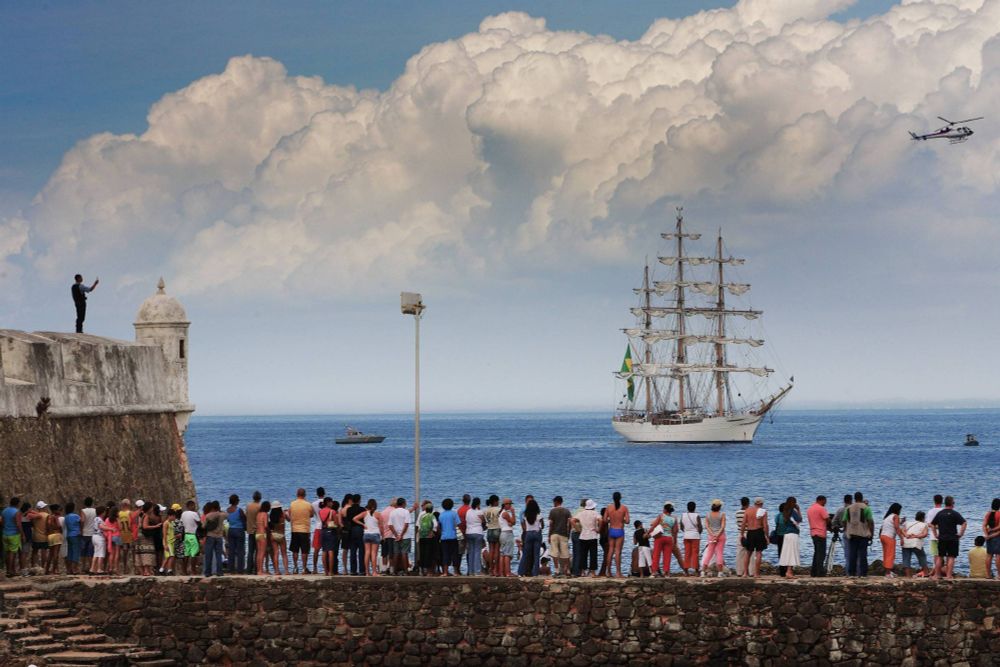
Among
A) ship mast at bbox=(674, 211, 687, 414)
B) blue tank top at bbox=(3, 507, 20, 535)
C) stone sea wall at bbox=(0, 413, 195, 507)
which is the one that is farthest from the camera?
ship mast at bbox=(674, 211, 687, 414)

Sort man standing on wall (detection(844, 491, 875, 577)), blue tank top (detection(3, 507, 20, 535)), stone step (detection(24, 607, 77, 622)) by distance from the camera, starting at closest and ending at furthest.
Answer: stone step (detection(24, 607, 77, 622))
man standing on wall (detection(844, 491, 875, 577))
blue tank top (detection(3, 507, 20, 535))

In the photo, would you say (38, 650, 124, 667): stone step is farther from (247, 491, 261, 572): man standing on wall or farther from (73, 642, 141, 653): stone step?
(247, 491, 261, 572): man standing on wall

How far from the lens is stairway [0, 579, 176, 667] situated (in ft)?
68.3

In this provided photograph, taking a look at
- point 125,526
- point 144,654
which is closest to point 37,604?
point 144,654

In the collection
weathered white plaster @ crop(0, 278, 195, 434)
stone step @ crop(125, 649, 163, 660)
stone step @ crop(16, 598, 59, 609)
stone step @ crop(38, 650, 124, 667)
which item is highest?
weathered white plaster @ crop(0, 278, 195, 434)

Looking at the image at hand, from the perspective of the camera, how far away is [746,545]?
22531mm

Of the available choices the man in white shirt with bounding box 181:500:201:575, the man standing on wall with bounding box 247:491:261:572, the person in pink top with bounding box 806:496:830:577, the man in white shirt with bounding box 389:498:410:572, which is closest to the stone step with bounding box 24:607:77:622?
the man in white shirt with bounding box 181:500:201:575

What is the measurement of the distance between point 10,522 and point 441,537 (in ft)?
22.3

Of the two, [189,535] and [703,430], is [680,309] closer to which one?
[703,430]

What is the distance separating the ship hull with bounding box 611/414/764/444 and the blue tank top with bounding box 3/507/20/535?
112641 millimetres

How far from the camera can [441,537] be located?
76.0ft

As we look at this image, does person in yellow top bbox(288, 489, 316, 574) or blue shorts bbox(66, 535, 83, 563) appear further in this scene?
blue shorts bbox(66, 535, 83, 563)

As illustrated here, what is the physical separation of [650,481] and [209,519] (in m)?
64.3

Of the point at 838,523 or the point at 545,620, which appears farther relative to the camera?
the point at 838,523
